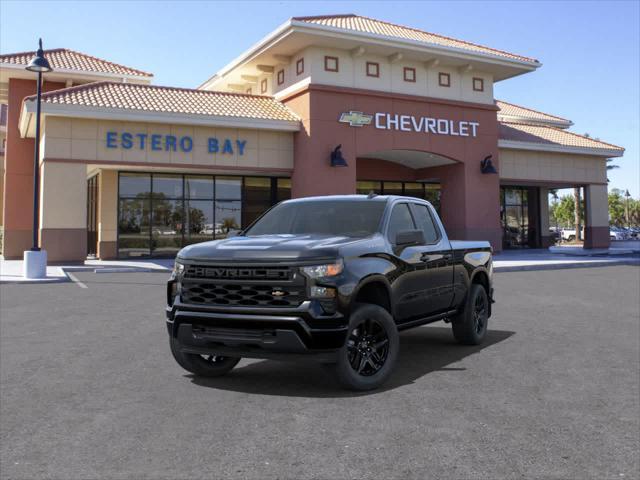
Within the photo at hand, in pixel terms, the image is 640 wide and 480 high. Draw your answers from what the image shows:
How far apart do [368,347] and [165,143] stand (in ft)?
66.4

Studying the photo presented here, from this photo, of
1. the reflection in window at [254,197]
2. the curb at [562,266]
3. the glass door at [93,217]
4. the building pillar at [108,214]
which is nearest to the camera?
the curb at [562,266]

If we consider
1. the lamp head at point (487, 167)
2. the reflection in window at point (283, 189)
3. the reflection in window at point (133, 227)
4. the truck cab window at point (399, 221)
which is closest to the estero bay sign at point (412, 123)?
the lamp head at point (487, 167)

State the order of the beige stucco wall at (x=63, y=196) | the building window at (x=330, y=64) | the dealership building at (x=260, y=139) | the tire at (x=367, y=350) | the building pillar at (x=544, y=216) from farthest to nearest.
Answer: the building pillar at (x=544, y=216) → the building window at (x=330, y=64) → the dealership building at (x=260, y=139) → the beige stucco wall at (x=63, y=196) → the tire at (x=367, y=350)

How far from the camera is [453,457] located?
406cm

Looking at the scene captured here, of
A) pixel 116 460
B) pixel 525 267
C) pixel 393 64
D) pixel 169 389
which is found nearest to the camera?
pixel 116 460

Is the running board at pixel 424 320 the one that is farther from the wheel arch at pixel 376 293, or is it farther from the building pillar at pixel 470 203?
the building pillar at pixel 470 203

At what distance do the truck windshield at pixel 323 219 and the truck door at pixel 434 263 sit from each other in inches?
29.1

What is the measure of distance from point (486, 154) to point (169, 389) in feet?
86.6

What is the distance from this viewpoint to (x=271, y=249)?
18.0 ft

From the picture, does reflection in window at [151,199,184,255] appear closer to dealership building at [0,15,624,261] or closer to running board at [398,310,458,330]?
dealership building at [0,15,624,261]

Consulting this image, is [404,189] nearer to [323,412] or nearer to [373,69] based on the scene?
[373,69]

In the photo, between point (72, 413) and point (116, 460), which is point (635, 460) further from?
point (72, 413)

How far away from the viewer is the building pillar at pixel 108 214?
27.2m

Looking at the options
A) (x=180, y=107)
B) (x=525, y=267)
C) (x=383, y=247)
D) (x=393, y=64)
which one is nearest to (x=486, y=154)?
(x=393, y=64)
